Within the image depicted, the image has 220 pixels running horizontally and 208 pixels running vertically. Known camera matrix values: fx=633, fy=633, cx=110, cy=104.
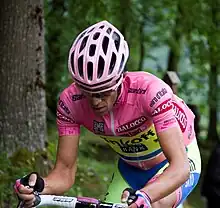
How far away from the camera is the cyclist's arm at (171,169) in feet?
10.1

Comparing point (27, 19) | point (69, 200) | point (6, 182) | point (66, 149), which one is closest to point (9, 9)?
point (27, 19)

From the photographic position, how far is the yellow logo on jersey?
12.3 feet

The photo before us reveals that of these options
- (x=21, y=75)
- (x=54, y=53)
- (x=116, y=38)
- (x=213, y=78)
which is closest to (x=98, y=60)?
(x=116, y=38)

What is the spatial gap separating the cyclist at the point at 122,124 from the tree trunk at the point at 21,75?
2.96 metres

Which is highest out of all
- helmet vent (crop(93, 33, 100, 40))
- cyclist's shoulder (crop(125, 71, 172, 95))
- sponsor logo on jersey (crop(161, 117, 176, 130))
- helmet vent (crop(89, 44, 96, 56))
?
helmet vent (crop(93, 33, 100, 40))

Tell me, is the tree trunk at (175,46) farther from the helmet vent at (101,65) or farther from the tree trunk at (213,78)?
the helmet vent at (101,65)

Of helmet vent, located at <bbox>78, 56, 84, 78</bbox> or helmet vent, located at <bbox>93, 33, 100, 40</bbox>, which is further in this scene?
helmet vent, located at <bbox>93, 33, 100, 40</bbox>

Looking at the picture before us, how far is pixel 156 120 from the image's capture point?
336cm

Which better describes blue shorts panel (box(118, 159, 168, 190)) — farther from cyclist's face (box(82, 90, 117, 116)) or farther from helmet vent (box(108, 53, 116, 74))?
helmet vent (box(108, 53, 116, 74))

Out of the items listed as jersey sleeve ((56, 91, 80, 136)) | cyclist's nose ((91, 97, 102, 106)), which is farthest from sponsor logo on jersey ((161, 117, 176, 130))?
jersey sleeve ((56, 91, 80, 136))

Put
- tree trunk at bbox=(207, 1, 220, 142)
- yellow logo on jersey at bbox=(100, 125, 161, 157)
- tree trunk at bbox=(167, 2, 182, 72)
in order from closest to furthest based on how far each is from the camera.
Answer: yellow logo on jersey at bbox=(100, 125, 161, 157) < tree trunk at bbox=(207, 1, 220, 142) < tree trunk at bbox=(167, 2, 182, 72)

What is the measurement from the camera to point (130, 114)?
3.57 m

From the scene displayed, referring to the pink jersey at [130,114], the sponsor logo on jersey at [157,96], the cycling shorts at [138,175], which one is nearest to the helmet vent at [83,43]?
the pink jersey at [130,114]

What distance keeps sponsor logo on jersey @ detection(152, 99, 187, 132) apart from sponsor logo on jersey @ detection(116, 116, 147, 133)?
0.20m
